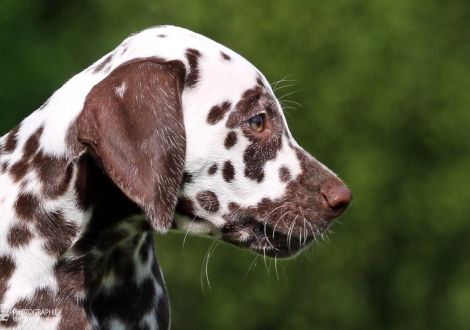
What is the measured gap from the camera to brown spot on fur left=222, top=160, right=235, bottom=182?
471 centimetres

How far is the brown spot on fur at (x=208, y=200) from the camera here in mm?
4703

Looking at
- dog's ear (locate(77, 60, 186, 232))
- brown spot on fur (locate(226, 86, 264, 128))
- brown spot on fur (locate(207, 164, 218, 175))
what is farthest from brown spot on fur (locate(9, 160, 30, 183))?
brown spot on fur (locate(226, 86, 264, 128))

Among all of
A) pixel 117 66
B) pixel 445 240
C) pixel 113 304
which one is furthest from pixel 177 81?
pixel 445 240

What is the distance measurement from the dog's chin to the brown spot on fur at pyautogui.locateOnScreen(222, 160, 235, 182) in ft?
0.80

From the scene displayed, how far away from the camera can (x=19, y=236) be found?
14.8 feet

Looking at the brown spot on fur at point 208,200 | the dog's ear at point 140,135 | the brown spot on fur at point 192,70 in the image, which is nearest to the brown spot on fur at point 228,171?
the brown spot on fur at point 208,200

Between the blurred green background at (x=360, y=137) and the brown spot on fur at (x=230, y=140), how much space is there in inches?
402

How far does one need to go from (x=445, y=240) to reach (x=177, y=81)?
469 inches

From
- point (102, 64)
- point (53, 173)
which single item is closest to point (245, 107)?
point (102, 64)

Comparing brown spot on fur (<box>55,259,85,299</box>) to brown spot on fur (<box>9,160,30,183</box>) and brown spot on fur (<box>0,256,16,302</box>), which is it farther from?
brown spot on fur (<box>9,160,30,183</box>)

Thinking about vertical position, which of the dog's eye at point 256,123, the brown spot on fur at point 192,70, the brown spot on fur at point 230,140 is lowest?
the brown spot on fur at point 230,140

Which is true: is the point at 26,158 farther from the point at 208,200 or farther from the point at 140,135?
the point at 208,200

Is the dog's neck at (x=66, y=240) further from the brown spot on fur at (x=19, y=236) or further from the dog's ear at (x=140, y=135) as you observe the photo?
the dog's ear at (x=140, y=135)

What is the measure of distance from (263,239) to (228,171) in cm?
44
